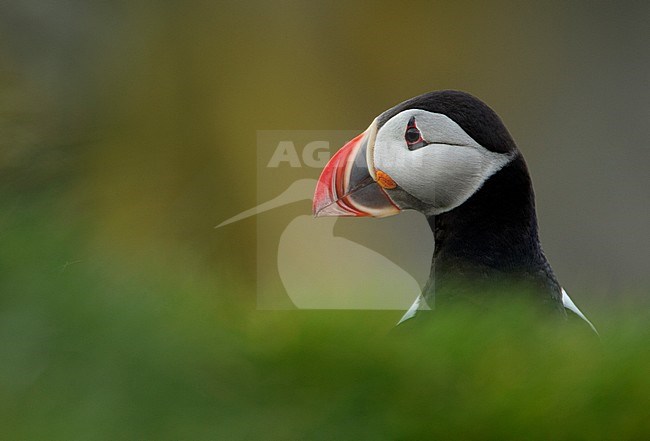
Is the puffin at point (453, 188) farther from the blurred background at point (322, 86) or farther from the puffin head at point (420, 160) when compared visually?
the blurred background at point (322, 86)

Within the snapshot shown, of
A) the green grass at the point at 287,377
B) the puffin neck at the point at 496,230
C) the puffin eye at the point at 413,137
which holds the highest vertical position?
the puffin eye at the point at 413,137

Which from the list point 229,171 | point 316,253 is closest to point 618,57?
point 229,171

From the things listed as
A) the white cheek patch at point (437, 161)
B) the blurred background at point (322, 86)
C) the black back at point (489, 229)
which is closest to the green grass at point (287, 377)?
the blurred background at point (322, 86)

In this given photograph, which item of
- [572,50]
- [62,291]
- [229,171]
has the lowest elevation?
[229,171]

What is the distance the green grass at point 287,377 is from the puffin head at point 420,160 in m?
1.14

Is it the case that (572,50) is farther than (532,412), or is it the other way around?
(572,50)

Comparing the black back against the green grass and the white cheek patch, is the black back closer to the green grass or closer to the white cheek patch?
the white cheek patch

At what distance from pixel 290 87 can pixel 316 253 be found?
2978mm

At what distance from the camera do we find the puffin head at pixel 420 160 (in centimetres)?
166

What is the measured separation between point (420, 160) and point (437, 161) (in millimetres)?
32

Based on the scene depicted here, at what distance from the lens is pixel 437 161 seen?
1681 millimetres

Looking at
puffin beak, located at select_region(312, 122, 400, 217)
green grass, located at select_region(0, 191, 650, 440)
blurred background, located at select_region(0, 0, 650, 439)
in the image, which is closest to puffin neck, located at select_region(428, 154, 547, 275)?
puffin beak, located at select_region(312, 122, 400, 217)

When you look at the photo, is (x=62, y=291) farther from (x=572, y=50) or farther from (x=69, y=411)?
(x=572, y=50)

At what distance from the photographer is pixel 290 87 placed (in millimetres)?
4754
